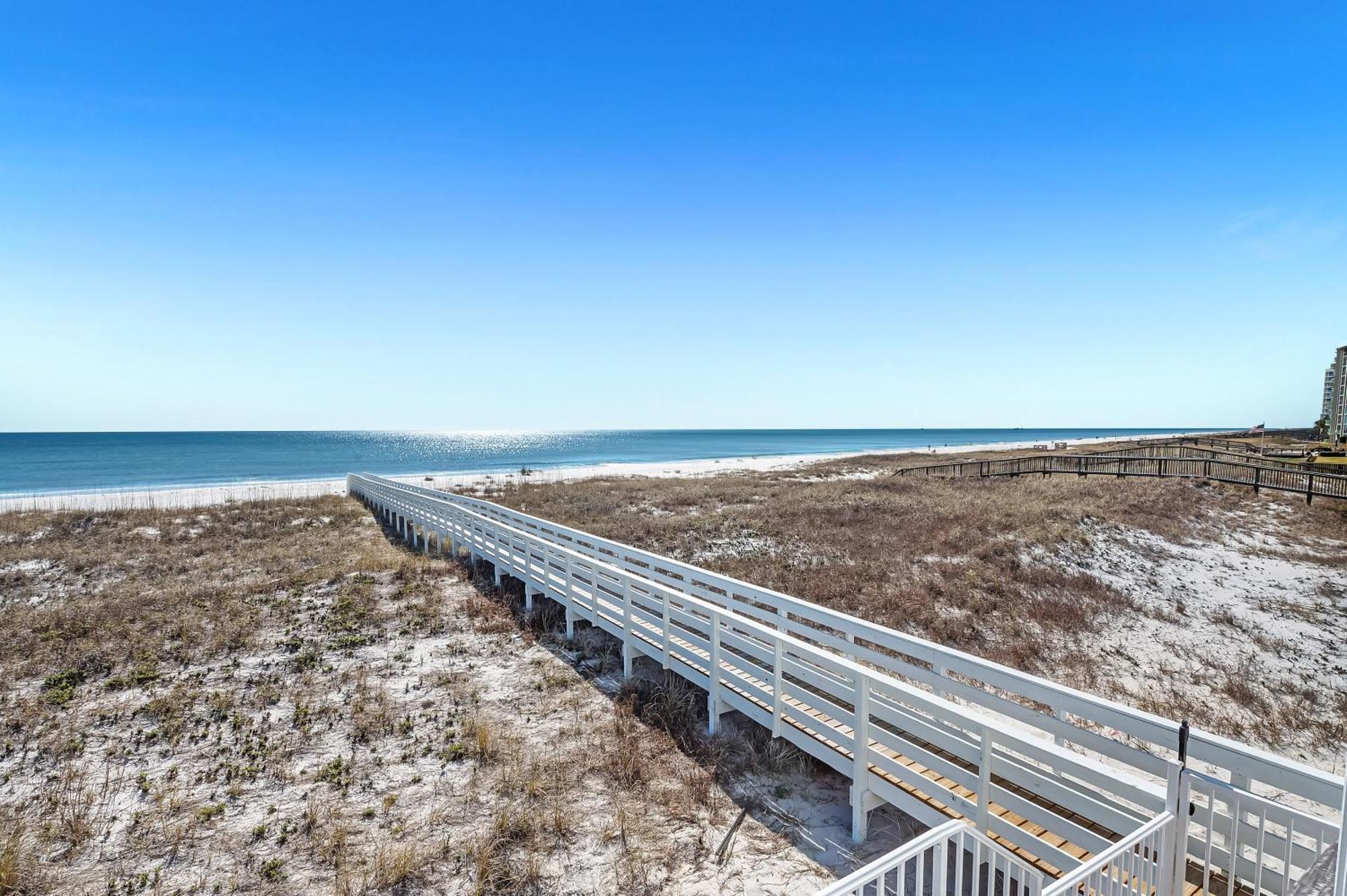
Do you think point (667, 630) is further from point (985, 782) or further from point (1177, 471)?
point (1177, 471)

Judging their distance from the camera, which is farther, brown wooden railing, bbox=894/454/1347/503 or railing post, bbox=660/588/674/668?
brown wooden railing, bbox=894/454/1347/503

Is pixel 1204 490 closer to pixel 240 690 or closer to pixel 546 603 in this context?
pixel 546 603

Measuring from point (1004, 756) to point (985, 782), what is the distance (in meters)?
0.68

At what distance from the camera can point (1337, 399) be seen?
149 feet

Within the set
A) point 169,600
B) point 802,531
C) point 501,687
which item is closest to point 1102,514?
point 802,531

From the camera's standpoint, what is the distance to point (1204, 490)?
26.1 metres

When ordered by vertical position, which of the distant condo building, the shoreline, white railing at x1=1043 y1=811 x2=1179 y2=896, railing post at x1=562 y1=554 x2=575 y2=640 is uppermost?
the distant condo building

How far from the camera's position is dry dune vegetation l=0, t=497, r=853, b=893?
5.02 metres

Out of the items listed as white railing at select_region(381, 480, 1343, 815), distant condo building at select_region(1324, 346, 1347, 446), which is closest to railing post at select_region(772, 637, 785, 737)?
white railing at select_region(381, 480, 1343, 815)

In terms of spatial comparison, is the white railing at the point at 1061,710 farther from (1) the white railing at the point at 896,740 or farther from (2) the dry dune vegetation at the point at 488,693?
(2) the dry dune vegetation at the point at 488,693

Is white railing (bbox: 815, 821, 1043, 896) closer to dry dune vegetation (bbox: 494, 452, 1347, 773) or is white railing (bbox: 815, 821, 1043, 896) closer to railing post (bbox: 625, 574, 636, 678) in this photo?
railing post (bbox: 625, 574, 636, 678)

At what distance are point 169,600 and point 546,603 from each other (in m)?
8.04

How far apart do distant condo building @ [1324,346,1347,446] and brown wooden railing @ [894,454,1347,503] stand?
35.0 feet

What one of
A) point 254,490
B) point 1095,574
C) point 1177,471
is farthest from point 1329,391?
point 254,490
